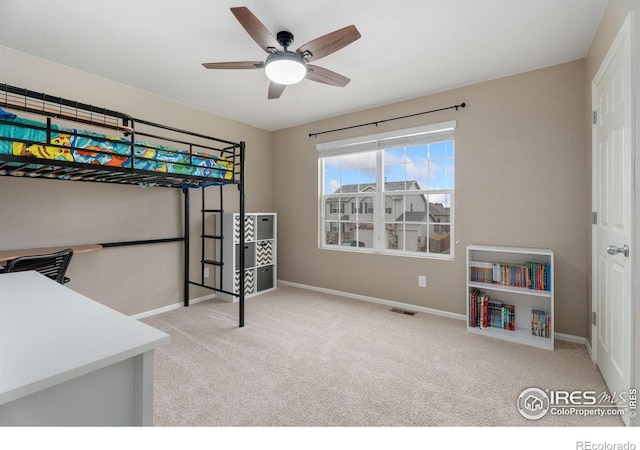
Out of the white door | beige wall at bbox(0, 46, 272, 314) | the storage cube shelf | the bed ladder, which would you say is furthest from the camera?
the storage cube shelf

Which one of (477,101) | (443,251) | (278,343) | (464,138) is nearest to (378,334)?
(278,343)

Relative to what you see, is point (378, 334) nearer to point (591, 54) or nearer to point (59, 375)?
point (59, 375)

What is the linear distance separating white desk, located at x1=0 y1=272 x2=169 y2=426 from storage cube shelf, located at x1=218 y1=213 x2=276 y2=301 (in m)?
2.79

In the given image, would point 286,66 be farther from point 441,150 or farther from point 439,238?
point 439,238

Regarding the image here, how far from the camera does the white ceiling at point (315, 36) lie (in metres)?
1.97

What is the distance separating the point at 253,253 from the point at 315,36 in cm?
271

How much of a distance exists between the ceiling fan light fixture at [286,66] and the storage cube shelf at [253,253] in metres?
2.00

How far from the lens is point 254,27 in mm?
1760

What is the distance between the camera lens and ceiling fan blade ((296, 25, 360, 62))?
1.76m

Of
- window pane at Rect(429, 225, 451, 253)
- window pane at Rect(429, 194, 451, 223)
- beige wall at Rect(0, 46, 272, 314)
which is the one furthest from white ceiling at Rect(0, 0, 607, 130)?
window pane at Rect(429, 225, 451, 253)

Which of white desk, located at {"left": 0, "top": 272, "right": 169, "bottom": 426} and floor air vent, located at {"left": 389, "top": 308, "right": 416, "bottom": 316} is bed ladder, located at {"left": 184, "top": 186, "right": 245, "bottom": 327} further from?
white desk, located at {"left": 0, "top": 272, "right": 169, "bottom": 426}

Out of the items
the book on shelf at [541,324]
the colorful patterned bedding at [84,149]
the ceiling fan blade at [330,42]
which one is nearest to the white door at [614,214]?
the book on shelf at [541,324]

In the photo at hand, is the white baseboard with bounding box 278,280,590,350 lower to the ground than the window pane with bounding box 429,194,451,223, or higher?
lower
